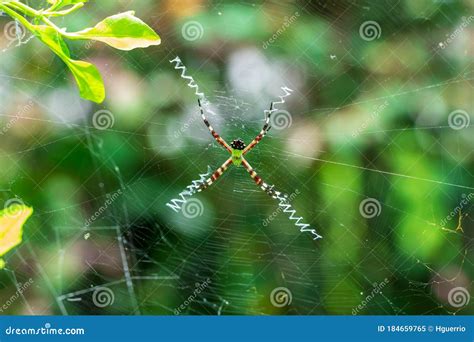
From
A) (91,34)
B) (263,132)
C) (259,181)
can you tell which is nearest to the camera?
(91,34)

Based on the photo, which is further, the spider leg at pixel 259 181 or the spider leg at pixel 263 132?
the spider leg at pixel 259 181

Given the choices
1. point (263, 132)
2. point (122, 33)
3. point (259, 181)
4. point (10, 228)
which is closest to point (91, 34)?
point (122, 33)

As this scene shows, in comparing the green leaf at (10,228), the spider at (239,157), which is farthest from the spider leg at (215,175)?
the green leaf at (10,228)

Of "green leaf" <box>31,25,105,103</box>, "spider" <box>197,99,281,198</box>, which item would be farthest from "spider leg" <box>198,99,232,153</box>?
"green leaf" <box>31,25,105,103</box>

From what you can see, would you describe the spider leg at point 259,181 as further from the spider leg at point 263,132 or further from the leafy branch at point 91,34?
the leafy branch at point 91,34

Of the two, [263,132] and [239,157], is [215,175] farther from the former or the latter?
[263,132]
